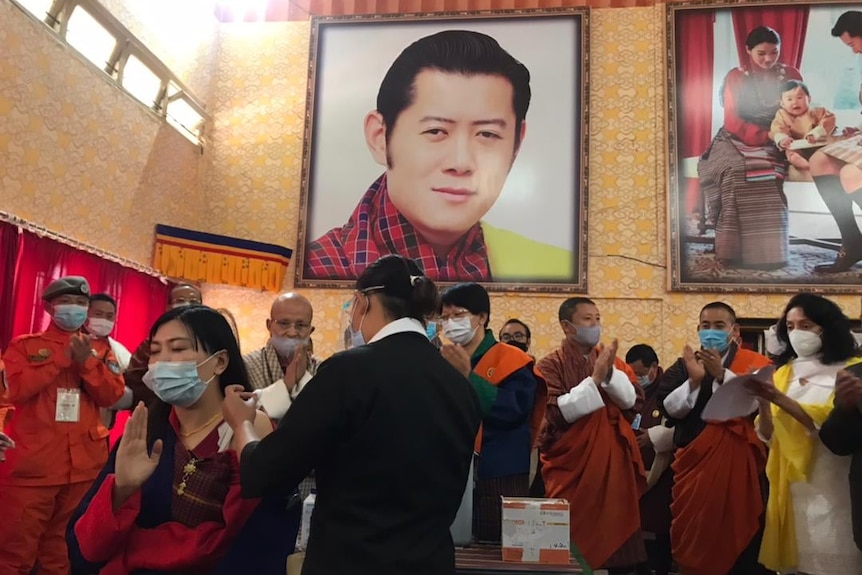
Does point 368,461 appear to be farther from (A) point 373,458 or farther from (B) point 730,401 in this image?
(B) point 730,401

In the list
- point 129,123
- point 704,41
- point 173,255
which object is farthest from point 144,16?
point 704,41

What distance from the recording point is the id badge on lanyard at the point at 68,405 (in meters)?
3.18

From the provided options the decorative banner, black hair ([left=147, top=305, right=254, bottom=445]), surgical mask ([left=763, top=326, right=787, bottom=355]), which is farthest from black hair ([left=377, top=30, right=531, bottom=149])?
black hair ([left=147, top=305, right=254, bottom=445])

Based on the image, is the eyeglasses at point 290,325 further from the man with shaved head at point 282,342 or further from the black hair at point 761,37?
the black hair at point 761,37

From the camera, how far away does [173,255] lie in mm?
5605

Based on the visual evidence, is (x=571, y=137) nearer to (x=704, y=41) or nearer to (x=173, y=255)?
(x=704, y=41)

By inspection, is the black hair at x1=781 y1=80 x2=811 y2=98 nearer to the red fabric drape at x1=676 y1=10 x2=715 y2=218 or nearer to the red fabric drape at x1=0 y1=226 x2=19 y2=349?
the red fabric drape at x1=676 y1=10 x2=715 y2=218

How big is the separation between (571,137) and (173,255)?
3523mm

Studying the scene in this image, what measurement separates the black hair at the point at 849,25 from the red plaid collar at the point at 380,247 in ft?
11.3

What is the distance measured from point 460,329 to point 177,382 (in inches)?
51.9

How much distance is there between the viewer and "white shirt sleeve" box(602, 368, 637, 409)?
3.05 metres

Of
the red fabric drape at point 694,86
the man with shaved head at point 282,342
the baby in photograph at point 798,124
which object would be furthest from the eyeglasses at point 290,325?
the baby in photograph at point 798,124

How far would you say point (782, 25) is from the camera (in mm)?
5852

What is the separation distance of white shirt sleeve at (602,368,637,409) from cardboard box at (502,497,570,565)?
1.24 meters
